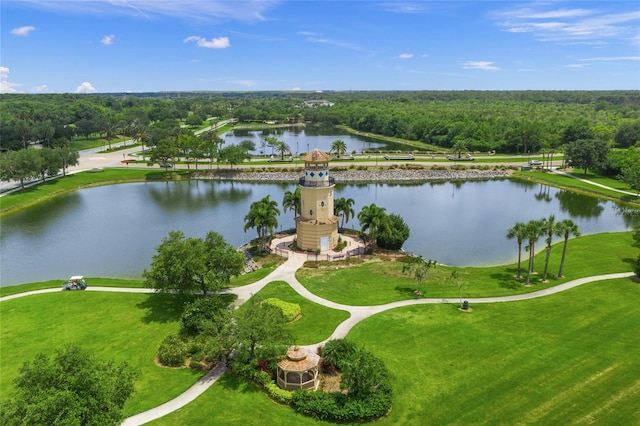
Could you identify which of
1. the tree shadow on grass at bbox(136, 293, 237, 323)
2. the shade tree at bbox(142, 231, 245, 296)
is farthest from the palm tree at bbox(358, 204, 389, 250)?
the tree shadow on grass at bbox(136, 293, 237, 323)

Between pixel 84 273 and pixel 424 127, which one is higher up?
pixel 424 127

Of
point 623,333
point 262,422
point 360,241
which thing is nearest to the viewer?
point 262,422

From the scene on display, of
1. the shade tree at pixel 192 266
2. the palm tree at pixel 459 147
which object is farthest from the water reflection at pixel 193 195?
the palm tree at pixel 459 147

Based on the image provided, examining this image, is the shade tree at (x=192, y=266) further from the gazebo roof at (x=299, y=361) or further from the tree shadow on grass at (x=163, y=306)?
the gazebo roof at (x=299, y=361)

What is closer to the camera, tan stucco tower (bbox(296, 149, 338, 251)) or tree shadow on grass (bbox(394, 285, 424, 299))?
tree shadow on grass (bbox(394, 285, 424, 299))

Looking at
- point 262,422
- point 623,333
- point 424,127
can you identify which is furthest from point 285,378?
point 424,127

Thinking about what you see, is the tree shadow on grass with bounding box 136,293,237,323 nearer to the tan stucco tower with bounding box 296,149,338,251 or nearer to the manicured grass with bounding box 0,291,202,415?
the manicured grass with bounding box 0,291,202,415

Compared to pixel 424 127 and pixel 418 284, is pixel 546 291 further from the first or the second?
pixel 424 127

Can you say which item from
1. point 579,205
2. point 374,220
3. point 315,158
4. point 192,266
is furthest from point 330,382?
point 579,205
